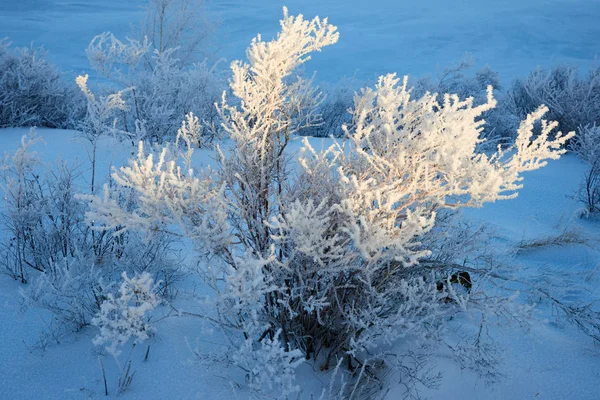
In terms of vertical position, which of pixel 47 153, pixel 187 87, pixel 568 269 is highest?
pixel 187 87

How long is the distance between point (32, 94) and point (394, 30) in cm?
3805

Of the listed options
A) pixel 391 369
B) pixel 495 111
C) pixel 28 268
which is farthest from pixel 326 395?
pixel 495 111

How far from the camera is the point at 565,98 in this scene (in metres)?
7.45

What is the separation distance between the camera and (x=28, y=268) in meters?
2.97

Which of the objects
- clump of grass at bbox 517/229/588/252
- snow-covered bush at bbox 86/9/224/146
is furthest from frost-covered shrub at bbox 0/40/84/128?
clump of grass at bbox 517/229/588/252

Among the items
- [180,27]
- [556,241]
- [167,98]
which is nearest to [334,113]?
[167,98]

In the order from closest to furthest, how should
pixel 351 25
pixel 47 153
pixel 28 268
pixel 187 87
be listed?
1. pixel 28 268
2. pixel 47 153
3. pixel 187 87
4. pixel 351 25

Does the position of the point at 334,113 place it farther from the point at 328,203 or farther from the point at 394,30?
the point at 394,30

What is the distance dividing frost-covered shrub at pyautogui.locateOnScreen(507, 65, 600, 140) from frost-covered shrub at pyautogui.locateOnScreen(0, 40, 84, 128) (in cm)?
744

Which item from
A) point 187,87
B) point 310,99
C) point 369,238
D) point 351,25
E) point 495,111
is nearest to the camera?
point 369,238

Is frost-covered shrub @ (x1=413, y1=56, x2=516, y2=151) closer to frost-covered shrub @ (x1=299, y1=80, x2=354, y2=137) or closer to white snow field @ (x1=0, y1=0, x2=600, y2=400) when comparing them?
frost-covered shrub @ (x1=299, y1=80, x2=354, y2=137)

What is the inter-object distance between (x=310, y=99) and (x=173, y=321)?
1530mm

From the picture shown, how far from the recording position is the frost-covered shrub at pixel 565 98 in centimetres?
712

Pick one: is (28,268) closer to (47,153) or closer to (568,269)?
(47,153)
